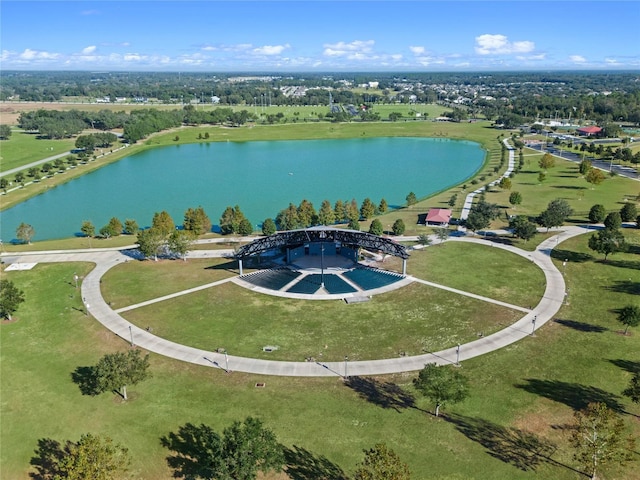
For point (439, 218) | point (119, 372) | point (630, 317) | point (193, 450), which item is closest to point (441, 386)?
point (193, 450)

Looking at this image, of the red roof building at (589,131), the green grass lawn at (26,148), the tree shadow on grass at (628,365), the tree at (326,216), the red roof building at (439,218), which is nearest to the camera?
the tree shadow on grass at (628,365)

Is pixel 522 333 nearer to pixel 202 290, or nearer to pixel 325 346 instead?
pixel 325 346

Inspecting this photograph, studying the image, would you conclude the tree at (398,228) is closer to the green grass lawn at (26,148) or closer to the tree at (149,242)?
the tree at (149,242)

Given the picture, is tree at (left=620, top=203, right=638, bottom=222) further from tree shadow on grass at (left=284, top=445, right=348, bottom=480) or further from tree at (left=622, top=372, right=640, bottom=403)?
tree shadow on grass at (left=284, top=445, right=348, bottom=480)

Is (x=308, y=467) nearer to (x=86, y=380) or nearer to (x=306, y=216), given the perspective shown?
(x=86, y=380)

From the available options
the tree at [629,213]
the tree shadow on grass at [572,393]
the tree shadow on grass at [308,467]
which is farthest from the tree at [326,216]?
the tree shadow on grass at [308,467]

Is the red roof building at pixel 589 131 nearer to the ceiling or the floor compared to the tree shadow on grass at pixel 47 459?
nearer to the ceiling

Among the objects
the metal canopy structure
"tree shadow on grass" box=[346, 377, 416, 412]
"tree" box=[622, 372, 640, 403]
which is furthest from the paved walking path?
"tree shadow on grass" box=[346, 377, 416, 412]
